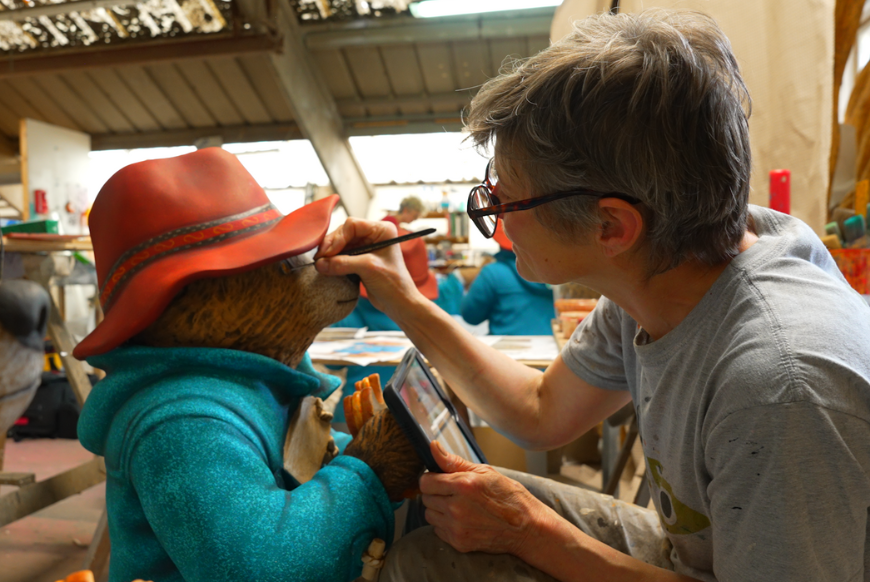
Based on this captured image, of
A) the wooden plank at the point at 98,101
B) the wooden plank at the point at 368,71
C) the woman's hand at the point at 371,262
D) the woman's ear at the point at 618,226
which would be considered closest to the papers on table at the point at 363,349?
the woman's hand at the point at 371,262

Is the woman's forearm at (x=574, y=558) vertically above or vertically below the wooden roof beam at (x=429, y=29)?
below

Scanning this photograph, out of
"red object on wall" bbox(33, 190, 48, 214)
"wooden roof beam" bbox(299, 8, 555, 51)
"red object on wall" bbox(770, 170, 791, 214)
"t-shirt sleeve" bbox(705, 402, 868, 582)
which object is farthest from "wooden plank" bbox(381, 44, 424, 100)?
"t-shirt sleeve" bbox(705, 402, 868, 582)

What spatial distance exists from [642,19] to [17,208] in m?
7.60

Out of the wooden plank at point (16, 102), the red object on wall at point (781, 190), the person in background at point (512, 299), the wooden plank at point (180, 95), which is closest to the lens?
the red object on wall at point (781, 190)

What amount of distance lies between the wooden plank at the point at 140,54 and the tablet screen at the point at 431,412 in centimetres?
504

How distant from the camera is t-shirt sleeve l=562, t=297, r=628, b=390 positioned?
4.00ft

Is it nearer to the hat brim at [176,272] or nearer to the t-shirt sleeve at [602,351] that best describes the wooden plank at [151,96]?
the hat brim at [176,272]

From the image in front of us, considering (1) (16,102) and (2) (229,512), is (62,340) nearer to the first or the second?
(2) (229,512)

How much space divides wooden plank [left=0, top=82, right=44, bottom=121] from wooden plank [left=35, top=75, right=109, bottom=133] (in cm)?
39

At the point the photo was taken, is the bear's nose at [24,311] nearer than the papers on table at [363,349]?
Yes

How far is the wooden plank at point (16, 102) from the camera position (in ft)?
22.8

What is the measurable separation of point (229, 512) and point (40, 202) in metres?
6.02

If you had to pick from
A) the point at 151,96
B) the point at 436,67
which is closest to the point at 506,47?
the point at 436,67

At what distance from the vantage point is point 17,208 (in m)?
6.54
